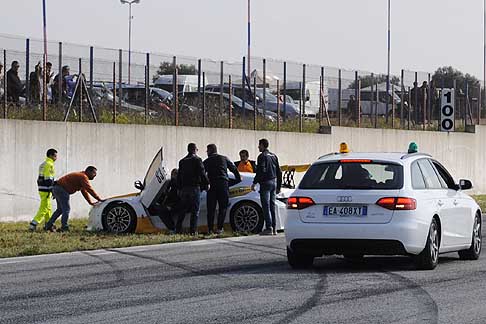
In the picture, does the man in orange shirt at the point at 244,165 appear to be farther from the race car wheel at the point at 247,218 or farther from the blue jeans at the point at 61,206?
the blue jeans at the point at 61,206

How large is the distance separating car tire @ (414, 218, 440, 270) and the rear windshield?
0.76 metres

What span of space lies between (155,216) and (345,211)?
758 centimetres

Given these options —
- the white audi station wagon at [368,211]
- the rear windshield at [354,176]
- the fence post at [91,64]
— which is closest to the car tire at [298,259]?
the white audi station wagon at [368,211]

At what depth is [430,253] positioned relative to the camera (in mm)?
14414

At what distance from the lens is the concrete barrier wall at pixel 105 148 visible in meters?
24.4

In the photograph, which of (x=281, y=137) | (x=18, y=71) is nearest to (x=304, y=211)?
(x=18, y=71)

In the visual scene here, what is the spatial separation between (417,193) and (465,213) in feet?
6.40

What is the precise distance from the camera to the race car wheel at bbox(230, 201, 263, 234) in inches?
845

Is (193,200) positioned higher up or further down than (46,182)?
further down

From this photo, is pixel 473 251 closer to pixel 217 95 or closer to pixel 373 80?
pixel 217 95

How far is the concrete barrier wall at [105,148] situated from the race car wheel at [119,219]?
3.75 meters

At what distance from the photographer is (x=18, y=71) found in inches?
1025

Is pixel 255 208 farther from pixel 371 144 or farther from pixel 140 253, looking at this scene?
pixel 371 144

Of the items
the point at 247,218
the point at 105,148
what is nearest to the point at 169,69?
the point at 105,148
